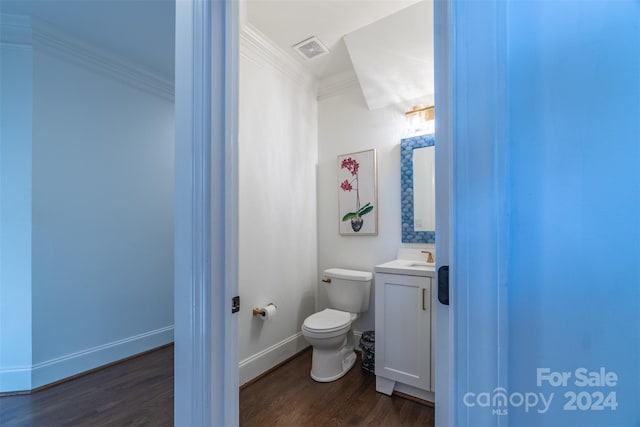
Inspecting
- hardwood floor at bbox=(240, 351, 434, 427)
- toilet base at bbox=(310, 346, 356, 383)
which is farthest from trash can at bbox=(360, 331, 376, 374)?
toilet base at bbox=(310, 346, 356, 383)

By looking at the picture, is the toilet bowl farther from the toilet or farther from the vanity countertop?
the vanity countertop

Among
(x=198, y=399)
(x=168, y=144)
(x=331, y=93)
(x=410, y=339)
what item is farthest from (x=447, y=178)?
(x=168, y=144)

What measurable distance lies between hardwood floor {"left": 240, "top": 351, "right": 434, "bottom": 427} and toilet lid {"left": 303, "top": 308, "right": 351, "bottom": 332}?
1.33ft

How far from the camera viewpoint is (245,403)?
1.85m

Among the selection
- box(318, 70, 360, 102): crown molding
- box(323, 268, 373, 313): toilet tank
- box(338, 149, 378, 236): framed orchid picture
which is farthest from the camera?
box(318, 70, 360, 102): crown molding

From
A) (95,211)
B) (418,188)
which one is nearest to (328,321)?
(418,188)

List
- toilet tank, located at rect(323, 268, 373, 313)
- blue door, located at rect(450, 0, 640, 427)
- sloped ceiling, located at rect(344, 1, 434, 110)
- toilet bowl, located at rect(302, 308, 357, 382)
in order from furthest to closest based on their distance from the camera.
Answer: toilet tank, located at rect(323, 268, 373, 313) < toilet bowl, located at rect(302, 308, 357, 382) < sloped ceiling, located at rect(344, 1, 434, 110) < blue door, located at rect(450, 0, 640, 427)

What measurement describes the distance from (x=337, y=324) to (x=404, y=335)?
0.48 metres

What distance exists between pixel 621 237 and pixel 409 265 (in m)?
1.72

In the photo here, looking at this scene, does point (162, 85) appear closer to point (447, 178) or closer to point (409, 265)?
point (409, 265)

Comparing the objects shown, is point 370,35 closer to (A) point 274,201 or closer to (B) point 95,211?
(A) point 274,201

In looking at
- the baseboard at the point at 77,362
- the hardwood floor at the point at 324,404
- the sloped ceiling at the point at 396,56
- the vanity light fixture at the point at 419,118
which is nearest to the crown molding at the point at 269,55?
the sloped ceiling at the point at 396,56

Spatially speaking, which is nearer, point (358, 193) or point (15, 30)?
point (15, 30)

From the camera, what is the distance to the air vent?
2.24 metres
